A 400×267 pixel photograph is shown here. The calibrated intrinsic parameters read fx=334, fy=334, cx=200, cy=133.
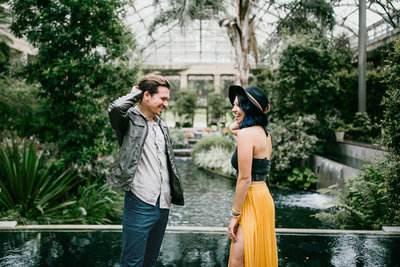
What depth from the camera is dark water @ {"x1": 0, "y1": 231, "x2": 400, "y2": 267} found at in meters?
3.18

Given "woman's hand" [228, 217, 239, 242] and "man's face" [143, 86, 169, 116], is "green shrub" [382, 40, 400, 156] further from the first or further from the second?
"man's face" [143, 86, 169, 116]

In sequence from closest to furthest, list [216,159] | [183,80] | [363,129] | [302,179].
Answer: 1. [302,179]
2. [363,129]
3. [216,159]
4. [183,80]

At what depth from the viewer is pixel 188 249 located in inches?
138

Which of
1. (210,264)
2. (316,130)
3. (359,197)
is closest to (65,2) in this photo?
(210,264)

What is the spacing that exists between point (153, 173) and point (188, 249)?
156 cm

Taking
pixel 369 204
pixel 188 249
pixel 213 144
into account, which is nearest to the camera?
pixel 188 249

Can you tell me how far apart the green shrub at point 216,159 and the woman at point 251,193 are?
8.38 metres

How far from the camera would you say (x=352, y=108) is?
1263 centimetres

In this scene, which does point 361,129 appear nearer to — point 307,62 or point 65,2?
point 307,62

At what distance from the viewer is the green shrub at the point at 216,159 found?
1115 cm

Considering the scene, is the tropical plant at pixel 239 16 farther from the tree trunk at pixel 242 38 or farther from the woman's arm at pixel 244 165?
the woman's arm at pixel 244 165

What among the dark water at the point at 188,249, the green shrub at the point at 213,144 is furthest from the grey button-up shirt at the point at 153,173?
the green shrub at the point at 213,144

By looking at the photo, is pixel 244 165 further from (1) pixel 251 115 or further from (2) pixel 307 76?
(2) pixel 307 76

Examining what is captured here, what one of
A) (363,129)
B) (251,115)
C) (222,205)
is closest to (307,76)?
(363,129)
